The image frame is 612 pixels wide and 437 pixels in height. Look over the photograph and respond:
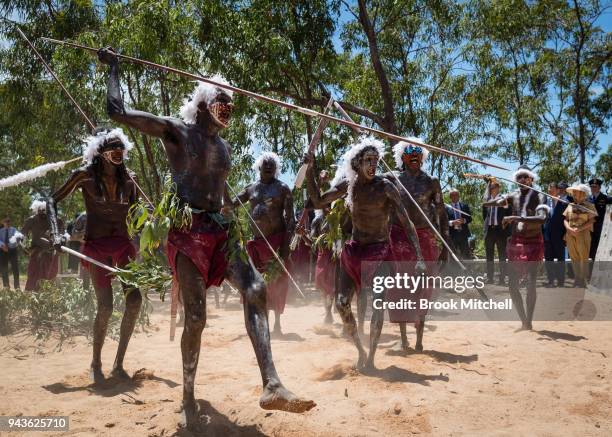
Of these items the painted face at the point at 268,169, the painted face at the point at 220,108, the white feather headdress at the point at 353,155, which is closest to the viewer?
the painted face at the point at 220,108

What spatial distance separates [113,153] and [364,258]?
239 cm

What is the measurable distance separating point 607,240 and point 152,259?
334 inches

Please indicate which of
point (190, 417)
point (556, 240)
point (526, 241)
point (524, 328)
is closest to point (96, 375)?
point (190, 417)

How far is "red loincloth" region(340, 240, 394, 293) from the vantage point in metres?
4.88

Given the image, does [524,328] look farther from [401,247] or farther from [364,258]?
[364,258]

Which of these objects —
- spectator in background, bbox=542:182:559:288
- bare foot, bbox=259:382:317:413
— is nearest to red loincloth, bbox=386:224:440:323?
bare foot, bbox=259:382:317:413

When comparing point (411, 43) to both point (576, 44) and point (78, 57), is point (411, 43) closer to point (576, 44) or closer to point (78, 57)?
point (576, 44)

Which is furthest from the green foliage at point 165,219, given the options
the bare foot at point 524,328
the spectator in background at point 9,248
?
the spectator in background at point 9,248

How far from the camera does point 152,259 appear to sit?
3865 mm

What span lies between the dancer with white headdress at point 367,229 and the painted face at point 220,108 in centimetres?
119

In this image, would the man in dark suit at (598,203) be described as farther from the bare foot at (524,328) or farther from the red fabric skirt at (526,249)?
the bare foot at (524,328)

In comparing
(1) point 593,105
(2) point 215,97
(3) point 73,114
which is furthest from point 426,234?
(1) point 593,105

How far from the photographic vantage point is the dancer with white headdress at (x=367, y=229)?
4.81 metres

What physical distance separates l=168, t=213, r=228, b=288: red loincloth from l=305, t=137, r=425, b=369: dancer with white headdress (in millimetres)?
1503
